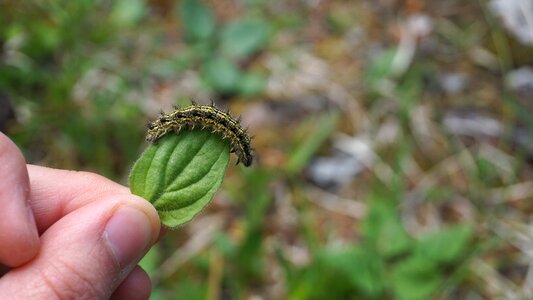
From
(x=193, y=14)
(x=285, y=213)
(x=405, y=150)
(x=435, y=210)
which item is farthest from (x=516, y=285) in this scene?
(x=193, y=14)

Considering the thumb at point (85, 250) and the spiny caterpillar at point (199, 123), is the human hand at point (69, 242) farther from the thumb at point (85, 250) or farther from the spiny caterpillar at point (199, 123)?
the spiny caterpillar at point (199, 123)

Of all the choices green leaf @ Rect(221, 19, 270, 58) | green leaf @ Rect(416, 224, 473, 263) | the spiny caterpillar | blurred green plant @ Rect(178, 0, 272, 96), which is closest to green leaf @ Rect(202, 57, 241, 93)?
blurred green plant @ Rect(178, 0, 272, 96)

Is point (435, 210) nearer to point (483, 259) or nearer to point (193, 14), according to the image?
point (483, 259)

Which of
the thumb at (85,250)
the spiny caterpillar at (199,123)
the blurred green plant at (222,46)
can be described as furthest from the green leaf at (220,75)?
the thumb at (85,250)

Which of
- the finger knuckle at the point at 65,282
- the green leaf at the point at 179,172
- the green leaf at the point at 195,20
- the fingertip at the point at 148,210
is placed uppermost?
the green leaf at the point at 195,20

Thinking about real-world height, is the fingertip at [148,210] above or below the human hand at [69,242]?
above

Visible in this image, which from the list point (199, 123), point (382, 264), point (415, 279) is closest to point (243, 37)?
point (382, 264)
